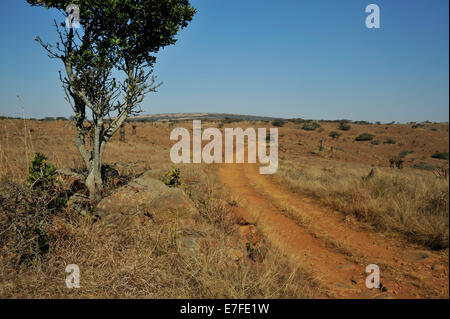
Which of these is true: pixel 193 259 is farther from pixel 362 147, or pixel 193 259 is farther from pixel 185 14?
pixel 362 147

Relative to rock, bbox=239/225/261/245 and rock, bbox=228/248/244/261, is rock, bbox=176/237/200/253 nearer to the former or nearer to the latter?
rock, bbox=228/248/244/261

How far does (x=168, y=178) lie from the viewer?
6930 mm

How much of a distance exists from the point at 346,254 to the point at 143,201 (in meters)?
4.46

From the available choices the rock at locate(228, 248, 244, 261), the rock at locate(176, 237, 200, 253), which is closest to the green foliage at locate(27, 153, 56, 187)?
the rock at locate(176, 237, 200, 253)

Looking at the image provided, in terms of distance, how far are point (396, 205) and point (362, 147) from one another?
26199 mm

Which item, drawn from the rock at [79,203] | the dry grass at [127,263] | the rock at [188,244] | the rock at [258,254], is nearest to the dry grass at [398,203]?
the dry grass at [127,263]

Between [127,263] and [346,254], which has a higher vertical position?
[127,263]

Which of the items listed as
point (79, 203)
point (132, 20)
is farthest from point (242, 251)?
point (132, 20)

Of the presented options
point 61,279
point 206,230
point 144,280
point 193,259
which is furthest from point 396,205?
point 61,279

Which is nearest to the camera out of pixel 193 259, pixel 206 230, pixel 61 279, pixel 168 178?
pixel 61 279

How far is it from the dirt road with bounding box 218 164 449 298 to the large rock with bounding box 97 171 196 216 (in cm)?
212

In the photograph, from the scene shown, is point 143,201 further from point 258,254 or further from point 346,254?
point 346,254

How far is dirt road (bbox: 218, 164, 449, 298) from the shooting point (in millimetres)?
3678

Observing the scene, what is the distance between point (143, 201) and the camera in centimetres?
506
